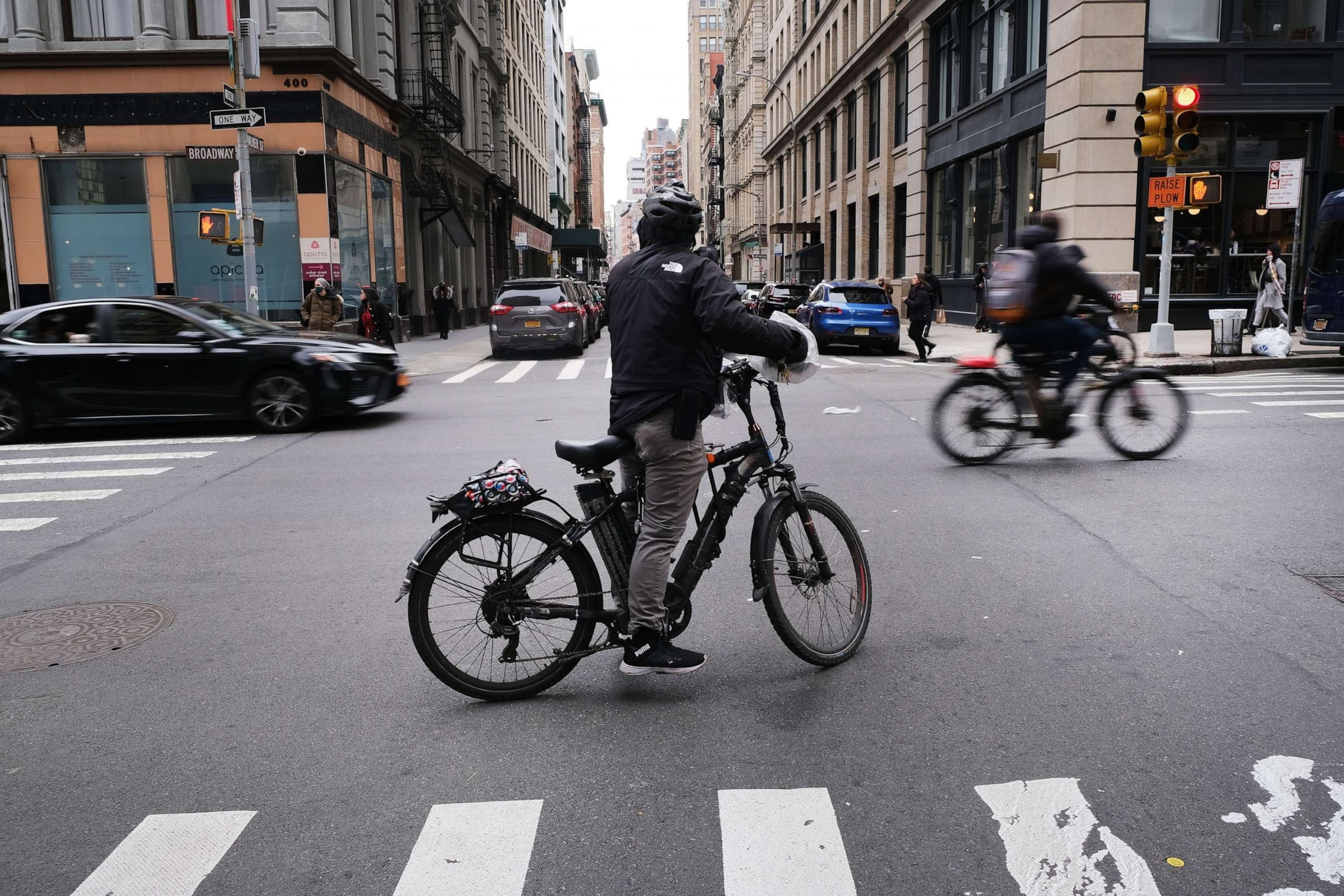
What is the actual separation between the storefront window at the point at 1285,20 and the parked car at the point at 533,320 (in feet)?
52.9

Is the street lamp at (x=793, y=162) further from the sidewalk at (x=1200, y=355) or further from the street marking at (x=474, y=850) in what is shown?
the street marking at (x=474, y=850)

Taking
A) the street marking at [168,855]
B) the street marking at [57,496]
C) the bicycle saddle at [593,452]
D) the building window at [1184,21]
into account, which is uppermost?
the building window at [1184,21]

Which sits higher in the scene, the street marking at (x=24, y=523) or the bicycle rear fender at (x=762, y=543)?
the bicycle rear fender at (x=762, y=543)

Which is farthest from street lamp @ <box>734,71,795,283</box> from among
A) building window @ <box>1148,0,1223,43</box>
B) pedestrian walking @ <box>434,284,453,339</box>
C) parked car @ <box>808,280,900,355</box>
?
parked car @ <box>808,280,900,355</box>

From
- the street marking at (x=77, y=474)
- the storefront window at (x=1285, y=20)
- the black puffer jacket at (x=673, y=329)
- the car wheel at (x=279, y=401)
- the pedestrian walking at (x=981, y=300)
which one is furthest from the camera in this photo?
the pedestrian walking at (x=981, y=300)

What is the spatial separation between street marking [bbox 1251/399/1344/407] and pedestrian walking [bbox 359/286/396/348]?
640 inches

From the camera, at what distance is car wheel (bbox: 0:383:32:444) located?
11578 mm

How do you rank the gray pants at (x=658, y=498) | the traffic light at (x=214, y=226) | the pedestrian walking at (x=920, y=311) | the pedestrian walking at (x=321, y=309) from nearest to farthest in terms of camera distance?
the gray pants at (x=658, y=498) → the traffic light at (x=214, y=226) → the pedestrian walking at (x=321, y=309) → the pedestrian walking at (x=920, y=311)

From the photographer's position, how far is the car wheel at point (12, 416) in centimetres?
1158

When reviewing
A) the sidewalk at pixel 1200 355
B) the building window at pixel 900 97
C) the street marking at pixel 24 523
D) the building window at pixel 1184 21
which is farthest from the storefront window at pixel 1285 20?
the street marking at pixel 24 523

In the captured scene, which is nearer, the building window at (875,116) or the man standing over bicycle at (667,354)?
the man standing over bicycle at (667,354)

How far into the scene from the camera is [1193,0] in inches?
904

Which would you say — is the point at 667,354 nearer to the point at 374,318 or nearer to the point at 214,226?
the point at 214,226

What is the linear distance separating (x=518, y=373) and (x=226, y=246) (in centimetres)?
846
